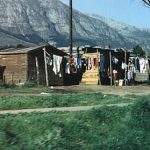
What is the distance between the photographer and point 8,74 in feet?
126

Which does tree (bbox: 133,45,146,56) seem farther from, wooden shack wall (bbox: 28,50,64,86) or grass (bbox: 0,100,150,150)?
grass (bbox: 0,100,150,150)

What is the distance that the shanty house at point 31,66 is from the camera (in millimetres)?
37719

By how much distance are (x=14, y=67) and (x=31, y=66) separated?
1.11 metres

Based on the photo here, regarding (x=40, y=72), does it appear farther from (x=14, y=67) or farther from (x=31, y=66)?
(x=14, y=67)

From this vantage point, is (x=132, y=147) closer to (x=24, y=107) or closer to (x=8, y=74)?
(x=24, y=107)

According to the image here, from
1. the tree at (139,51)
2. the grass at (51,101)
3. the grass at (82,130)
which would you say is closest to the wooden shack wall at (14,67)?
the grass at (51,101)

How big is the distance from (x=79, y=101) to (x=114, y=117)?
629 cm

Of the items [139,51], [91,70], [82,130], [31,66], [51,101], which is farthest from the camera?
[139,51]

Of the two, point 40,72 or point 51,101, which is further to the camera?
point 40,72

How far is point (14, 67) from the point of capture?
38281 millimetres

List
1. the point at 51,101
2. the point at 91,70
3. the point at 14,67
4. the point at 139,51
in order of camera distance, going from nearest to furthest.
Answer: the point at 51,101 → the point at 14,67 → the point at 91,70 → the point at 139,51

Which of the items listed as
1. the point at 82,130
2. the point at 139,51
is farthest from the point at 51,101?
the point at 139,51

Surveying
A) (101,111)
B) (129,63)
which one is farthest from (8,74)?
(101,111)

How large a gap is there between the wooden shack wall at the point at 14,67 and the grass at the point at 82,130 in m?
19.5
